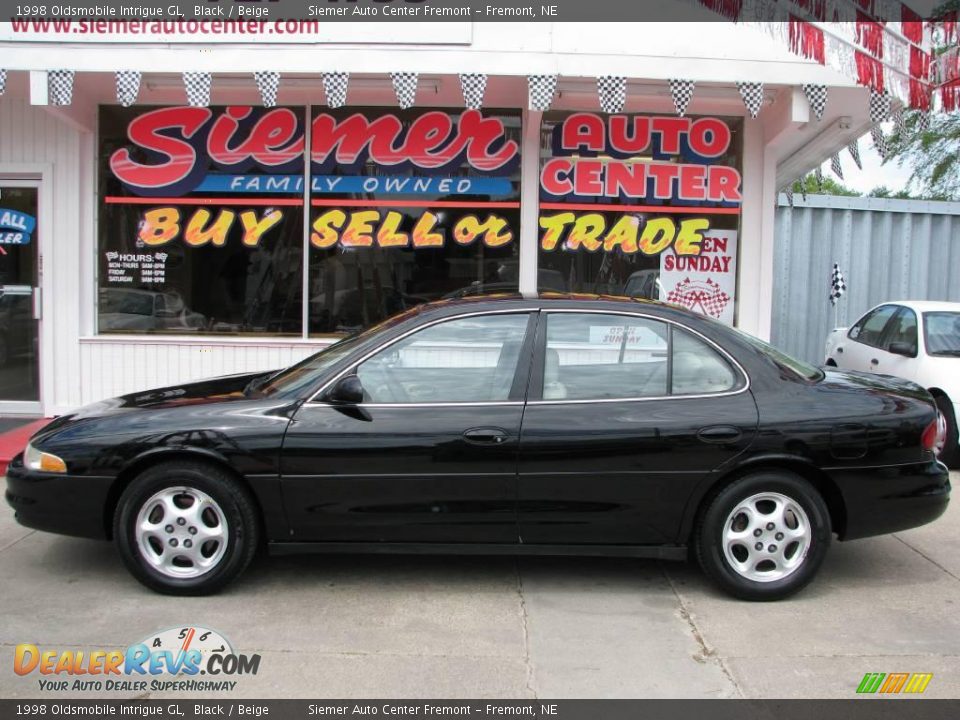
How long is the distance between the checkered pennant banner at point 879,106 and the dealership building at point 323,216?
811 mm

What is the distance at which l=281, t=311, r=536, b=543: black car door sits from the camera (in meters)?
4.20

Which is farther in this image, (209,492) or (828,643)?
(209,492)

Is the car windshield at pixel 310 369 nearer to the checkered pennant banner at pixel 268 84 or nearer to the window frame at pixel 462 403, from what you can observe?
the window frame at pixel 462 403

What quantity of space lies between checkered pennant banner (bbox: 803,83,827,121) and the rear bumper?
12.8 feet

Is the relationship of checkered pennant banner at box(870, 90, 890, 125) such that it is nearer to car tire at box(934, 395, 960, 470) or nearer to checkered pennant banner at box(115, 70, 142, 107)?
car tire at box(934, 395, 960, 470)

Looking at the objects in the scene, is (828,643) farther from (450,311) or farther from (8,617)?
(8,617)

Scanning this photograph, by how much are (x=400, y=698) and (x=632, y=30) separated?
6.04 meters

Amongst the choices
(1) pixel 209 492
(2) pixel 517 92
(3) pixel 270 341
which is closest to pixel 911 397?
(1) pixel 209 492

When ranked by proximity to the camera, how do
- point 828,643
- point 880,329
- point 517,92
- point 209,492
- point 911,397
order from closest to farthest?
1. point 828,643
2. point 209,492
3. point 911,397
4. point 517,92
5. point 880,329

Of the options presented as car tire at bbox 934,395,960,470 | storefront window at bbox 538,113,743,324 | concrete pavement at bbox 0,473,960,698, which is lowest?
concrete pavement at bbox 0,473,960,698

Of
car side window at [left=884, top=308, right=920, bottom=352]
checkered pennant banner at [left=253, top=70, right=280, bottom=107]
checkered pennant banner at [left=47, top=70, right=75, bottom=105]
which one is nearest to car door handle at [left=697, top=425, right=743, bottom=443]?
car side window at [left=884, top=308, right=920, bottom=352]

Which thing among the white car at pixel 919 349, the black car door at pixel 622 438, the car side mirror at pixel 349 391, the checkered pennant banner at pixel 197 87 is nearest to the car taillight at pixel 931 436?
the black car door at pixel 622 438

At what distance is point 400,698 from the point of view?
11.1 ft

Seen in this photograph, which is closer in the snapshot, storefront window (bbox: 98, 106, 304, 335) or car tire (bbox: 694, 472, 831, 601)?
car tire (bbox: 694, 472, 831, 601)
